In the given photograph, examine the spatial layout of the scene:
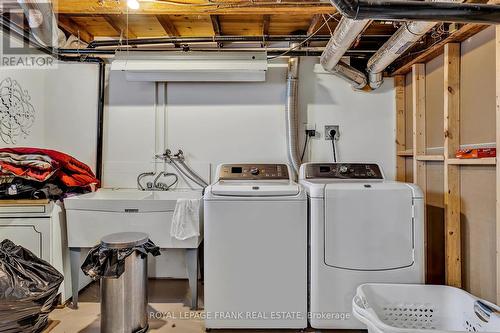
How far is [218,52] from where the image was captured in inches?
109

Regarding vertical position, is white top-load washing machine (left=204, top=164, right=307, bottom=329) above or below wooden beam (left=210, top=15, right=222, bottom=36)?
below

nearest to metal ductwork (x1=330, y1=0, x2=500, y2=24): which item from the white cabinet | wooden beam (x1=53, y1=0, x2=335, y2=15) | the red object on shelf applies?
the red object on shelf

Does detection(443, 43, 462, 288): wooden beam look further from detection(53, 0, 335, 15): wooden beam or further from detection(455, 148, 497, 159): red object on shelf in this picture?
detection(53, 0, 335, 15): wooden beam

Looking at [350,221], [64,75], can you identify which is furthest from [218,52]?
[350,221]

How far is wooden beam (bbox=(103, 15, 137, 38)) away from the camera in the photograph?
2.62 m

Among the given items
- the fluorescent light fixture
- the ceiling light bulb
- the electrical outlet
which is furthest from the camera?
the electrical outlet

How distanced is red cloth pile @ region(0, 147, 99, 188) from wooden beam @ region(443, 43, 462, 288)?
288 centimetres

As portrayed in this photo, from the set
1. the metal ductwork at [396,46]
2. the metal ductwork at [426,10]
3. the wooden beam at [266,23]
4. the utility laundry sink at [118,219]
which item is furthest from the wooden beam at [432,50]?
the utility laundry sink at [118,219]

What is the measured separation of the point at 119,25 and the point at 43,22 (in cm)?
64

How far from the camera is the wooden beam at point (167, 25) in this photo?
8.50ft

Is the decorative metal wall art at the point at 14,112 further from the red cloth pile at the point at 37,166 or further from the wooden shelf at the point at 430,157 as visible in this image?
the wooden shelf at the point at 430,157

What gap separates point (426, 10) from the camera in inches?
52.7

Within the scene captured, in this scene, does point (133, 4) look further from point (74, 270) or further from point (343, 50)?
Answer: point (74, 270)

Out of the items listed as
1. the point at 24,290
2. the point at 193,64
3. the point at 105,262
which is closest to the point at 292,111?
the point at 193,64
